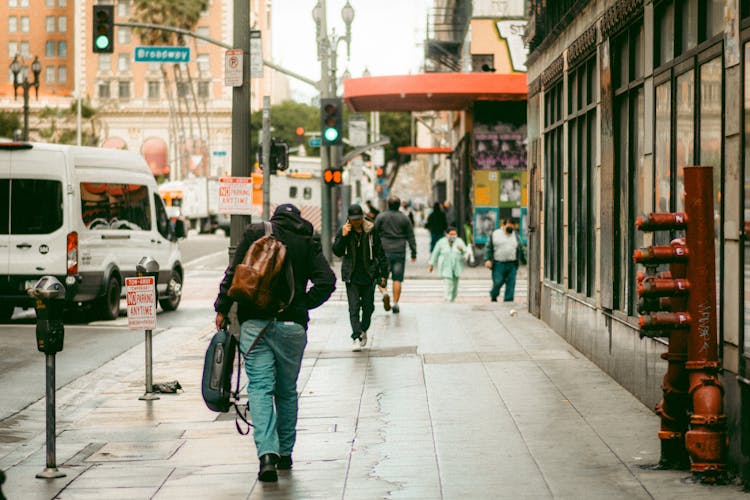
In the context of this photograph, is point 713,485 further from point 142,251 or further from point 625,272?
point 142,251

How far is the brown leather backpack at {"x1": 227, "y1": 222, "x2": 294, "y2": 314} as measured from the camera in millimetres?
7883

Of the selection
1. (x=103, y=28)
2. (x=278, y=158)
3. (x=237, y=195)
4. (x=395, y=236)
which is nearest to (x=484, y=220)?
(x=395, y=236)

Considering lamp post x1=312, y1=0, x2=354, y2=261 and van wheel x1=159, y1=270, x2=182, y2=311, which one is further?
lamp post x1=312, y1=0, x2=354, y2=261

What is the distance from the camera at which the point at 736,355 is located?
24.9 ft

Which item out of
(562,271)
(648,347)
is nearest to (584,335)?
(562,271)

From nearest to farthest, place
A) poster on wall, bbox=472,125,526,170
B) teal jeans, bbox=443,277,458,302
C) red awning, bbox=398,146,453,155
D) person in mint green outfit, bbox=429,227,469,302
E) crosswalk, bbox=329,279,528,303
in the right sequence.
A: person in mint green outfit, bbox=429,227,469,302 < teal jeans, bbox=443,277,458,302 < crosswalk, bbox=329,279,528,303 < poster on wall, bbox=472,125,526,170 < red awning, bbox=398,146,453,155

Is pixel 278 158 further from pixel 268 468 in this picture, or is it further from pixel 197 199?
pixel 197 199

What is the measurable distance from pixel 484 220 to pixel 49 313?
2709 centimetres

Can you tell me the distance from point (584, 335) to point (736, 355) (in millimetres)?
6415

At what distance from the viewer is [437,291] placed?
2700cm

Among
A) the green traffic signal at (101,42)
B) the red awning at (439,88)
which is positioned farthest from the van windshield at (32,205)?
the red awning at (439,88)

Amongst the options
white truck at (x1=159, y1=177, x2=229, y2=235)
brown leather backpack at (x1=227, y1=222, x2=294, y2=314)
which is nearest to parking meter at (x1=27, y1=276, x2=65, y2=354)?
brown leather backpack at (x1=227, y1=222, x2=294, y2=314)

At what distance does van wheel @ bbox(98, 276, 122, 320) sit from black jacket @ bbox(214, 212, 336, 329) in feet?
39.5

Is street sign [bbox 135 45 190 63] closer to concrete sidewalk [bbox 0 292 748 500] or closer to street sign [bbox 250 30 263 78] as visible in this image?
street sign [bbox 250 30 263 78]
